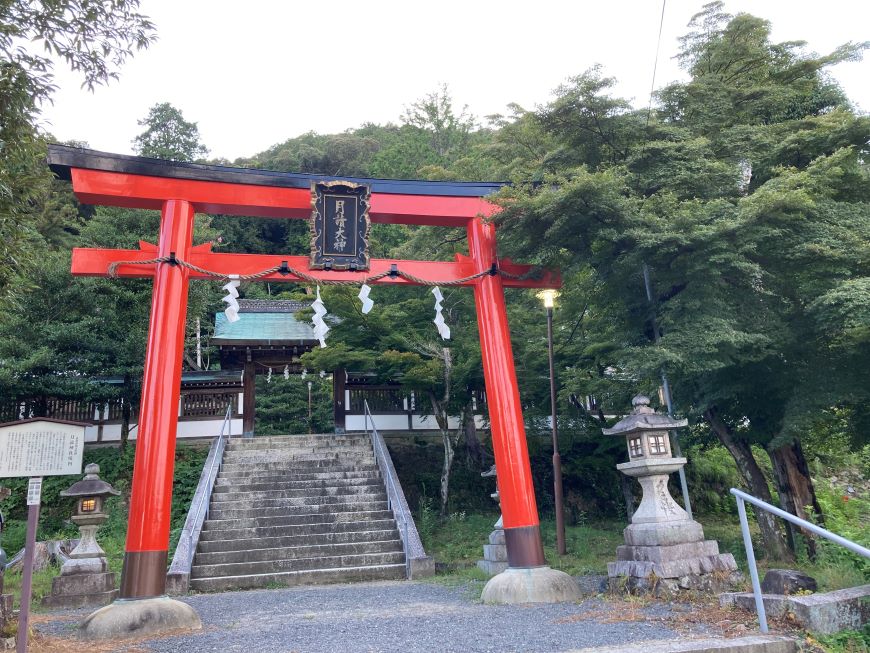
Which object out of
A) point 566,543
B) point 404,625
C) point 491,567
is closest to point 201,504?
point 491,567

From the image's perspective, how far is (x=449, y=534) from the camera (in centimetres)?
1198

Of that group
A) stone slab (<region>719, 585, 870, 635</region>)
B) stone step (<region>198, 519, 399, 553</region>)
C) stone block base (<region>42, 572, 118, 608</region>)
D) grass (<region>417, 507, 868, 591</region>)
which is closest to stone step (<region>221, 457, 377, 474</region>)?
grass (<region>417, 507, 868, 591</region>)

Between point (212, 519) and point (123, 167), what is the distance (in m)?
6.15

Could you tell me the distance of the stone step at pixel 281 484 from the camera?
1151cm

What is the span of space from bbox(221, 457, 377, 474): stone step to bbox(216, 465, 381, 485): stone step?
42 mm

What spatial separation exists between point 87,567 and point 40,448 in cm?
397

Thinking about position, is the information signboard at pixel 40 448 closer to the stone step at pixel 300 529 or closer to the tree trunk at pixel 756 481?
the stone step at pixel 300 529

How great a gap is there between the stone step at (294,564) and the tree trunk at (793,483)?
18.9 feet

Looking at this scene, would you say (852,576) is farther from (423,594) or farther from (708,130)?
(708,130)

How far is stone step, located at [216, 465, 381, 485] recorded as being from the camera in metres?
11.9

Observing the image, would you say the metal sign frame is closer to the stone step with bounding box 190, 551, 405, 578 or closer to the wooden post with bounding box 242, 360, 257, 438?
the stone step with bounding box 190, 551, 405, 578

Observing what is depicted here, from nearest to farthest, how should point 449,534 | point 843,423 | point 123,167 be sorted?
point 123,167 < point 843,423 < point 449,534

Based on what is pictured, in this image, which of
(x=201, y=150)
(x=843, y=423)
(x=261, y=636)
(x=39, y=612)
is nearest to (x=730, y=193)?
(x=843, y=423)

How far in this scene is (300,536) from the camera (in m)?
10.1
